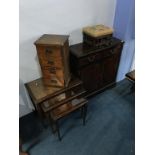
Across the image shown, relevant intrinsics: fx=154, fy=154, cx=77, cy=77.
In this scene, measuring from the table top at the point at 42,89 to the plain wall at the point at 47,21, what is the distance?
13 centimetres

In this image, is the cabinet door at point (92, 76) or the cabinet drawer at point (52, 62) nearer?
the cabinet drawer at point (52, 62)

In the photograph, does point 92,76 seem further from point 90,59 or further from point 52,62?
point 52,62

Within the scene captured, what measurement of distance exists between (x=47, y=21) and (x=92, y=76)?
90 centimetres

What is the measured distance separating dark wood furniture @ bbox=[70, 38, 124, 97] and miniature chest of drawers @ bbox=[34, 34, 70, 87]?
0.73ft

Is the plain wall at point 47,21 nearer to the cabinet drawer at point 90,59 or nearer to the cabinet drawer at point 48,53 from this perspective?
the cabinet drawer at point 48,53

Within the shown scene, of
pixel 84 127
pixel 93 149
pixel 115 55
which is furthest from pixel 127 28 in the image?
pixel 93 149

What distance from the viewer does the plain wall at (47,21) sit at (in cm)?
157

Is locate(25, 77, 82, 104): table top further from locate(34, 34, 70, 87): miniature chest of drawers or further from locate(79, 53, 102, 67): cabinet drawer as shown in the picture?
locate(79, 53, 102, 67): cabinet drawer

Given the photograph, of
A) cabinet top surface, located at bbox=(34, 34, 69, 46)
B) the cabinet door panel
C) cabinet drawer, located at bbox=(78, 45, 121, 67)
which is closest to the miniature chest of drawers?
cabinet top surface, located at bbox=(34, 34, 69, 46)

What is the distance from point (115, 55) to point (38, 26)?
1.12 meters

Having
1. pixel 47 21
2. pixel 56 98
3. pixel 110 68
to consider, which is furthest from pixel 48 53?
pixel 110 68

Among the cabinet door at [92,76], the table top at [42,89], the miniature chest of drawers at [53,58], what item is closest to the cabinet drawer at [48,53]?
the miniature chest of drawers at [53,58]

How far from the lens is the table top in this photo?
161cm
